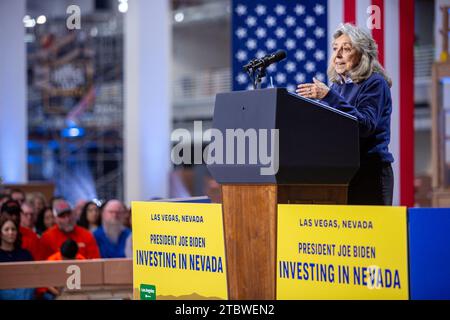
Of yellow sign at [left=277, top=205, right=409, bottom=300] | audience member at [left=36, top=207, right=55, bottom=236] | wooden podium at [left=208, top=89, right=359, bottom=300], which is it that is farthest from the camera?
audience member at [left=36, top=207, right=55, bottom=236]

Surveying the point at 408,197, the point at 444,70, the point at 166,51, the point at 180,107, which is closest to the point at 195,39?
the point at 180,107

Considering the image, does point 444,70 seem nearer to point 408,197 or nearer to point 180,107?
point 408,197

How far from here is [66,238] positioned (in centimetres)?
611

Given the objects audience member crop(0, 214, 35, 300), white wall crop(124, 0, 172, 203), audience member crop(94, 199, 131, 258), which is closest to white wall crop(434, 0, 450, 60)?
white wall crop(124, 0, 172, 203)

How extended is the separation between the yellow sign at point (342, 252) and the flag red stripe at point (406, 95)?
260cm

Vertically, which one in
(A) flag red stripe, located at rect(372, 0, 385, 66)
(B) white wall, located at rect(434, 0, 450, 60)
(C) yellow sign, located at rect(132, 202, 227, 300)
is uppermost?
(B) white wall, located at rect(434, 0, 450, 60)

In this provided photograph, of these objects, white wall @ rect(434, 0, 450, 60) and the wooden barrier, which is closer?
the wooden barrier

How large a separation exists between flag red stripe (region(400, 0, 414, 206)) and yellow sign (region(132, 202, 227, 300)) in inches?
95.0

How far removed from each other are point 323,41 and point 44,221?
3117 millimetres

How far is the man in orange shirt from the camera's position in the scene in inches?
234

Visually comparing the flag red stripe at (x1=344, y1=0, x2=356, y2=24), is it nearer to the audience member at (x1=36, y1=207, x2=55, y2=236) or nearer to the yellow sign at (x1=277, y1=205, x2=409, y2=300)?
the yellow sign at (x1=277, y1=205, x2=409, y2=300)

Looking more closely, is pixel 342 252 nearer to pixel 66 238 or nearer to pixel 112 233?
pixel 66 238

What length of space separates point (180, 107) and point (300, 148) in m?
20.3

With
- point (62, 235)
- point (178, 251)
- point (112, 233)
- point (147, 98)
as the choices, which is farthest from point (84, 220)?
point (178, 251)
